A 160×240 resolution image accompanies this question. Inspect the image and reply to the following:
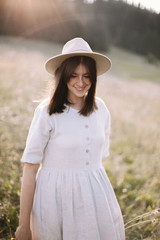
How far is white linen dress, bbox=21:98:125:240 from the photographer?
177 cm

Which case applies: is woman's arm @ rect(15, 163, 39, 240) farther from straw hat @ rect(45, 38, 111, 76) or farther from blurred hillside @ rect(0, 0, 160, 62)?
blurred hillside @ rect(0, 0, 160, 62)

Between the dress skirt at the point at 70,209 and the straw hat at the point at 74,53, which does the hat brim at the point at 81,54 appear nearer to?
the straw hat at the point at 74,53

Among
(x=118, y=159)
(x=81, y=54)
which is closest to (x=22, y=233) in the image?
(x=81, y=54)

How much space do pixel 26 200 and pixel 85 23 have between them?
128ft

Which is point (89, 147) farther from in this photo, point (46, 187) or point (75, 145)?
point (46, 187)

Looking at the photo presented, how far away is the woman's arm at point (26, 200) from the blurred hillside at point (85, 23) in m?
32.1

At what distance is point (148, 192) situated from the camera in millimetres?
3594

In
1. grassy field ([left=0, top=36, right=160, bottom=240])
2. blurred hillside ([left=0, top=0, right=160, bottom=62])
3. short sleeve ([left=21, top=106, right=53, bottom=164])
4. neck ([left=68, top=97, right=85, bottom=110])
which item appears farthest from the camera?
blurred hillside ([left=0, top=0, right=160, bottom=62])

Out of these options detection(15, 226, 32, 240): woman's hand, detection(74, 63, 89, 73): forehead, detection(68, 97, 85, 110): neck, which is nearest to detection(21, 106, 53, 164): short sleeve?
detection(68, 97, 85, 110): neck

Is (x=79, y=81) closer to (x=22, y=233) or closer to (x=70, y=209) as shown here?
(x=70, y=209)

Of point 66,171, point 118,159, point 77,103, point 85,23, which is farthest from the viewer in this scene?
point 85,23

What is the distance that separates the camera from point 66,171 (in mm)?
1833

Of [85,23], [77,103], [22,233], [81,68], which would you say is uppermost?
[85,23]

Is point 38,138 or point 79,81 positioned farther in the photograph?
point 79,81
